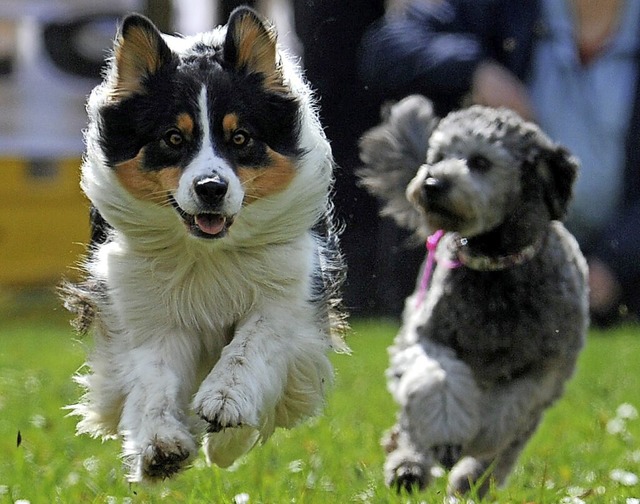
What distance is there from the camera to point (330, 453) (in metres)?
5.44

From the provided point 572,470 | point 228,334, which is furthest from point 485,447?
point 228,334

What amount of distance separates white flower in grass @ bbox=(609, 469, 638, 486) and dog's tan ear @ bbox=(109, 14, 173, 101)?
6.79 ft

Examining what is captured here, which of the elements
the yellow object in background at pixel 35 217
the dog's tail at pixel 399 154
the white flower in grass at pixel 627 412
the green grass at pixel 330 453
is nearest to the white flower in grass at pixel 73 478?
the green grass at pixel 330 453

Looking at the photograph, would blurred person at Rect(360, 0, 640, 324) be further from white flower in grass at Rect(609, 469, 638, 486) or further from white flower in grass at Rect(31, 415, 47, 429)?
white flower in grass at Rect(609, 469, 638, 486)

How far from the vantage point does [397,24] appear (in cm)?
772

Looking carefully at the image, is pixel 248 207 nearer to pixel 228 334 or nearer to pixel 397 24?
pixel 228 334

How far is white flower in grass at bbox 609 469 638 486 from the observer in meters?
4.51

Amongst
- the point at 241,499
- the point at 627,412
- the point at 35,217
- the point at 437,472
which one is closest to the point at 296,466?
the point at 437,472

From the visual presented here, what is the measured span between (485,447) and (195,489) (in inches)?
55.6

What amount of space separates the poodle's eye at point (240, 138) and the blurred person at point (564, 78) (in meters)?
2.88

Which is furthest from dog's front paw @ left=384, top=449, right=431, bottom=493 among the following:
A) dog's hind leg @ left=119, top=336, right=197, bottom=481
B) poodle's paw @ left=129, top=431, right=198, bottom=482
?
Answer: poodle's paw @ left=129, top=431, right=198, bottom=482

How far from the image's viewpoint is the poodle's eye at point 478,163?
5.43 m

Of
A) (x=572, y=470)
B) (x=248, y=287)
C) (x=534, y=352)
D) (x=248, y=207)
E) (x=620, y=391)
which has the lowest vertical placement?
(x=620, y=391)

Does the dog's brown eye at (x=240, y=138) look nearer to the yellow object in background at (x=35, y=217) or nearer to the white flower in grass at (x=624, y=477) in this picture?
the white flower in grass at (x=624, y=477)
